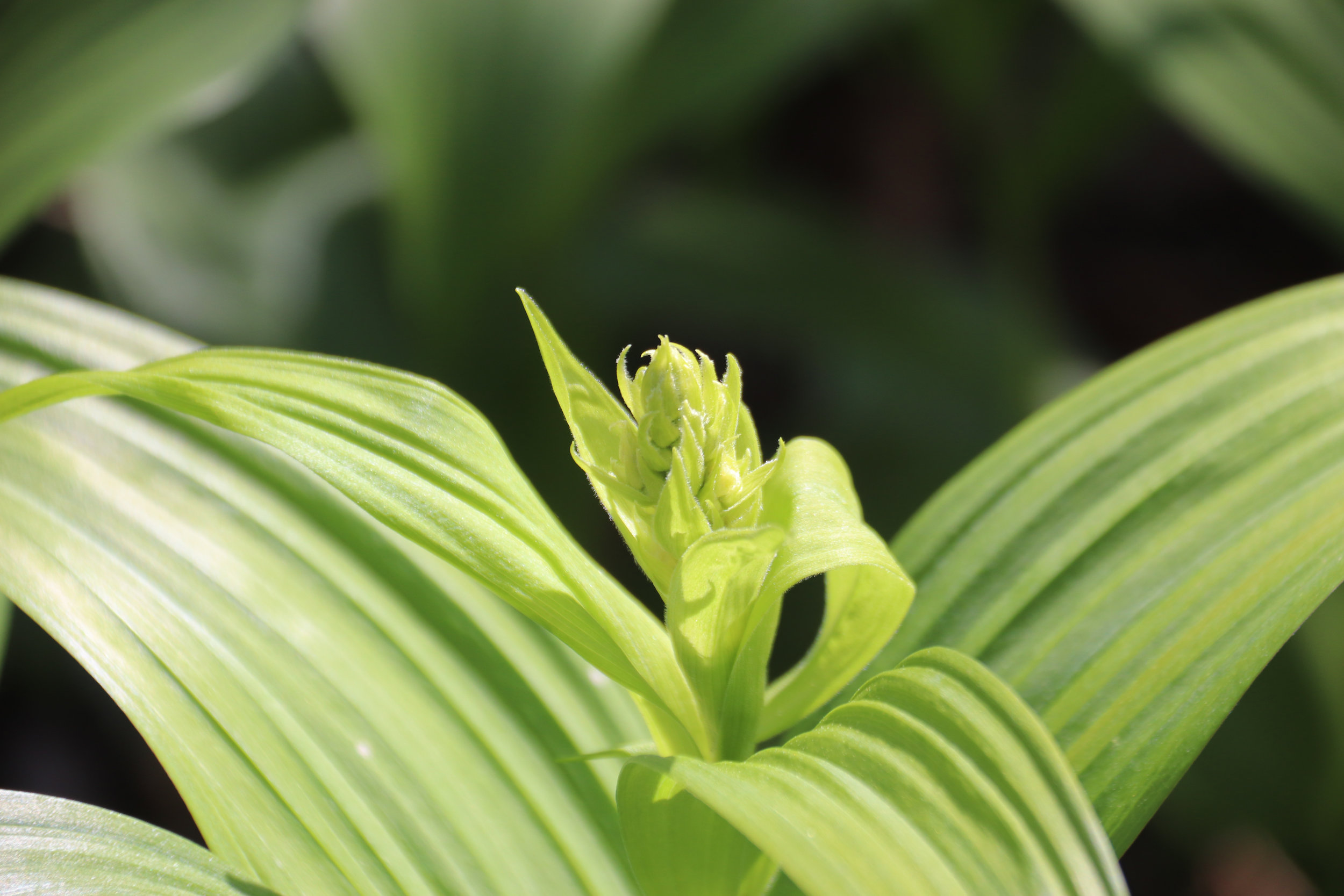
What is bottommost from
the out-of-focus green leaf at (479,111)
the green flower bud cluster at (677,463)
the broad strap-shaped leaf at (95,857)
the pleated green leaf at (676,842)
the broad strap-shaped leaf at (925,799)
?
the pleated green leaf at (676,842)

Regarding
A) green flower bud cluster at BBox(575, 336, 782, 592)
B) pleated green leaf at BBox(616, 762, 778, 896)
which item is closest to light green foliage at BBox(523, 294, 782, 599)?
green flower bud cluster at BBox(575, 336, 782, 592)

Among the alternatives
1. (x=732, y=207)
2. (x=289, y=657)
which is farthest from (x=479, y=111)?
(x=289, y=657)

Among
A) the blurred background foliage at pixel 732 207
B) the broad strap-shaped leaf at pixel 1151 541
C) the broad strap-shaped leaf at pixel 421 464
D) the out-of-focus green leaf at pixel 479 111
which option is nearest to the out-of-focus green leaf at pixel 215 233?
the blurred background foliage at pixel 732 207

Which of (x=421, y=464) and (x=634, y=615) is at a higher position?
(x=421, y=464)

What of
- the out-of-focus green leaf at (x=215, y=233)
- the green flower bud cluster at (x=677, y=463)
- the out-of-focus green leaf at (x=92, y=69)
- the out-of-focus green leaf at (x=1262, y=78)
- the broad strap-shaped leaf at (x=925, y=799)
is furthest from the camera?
the out-of-focus green leaf at (x=215, y=233)

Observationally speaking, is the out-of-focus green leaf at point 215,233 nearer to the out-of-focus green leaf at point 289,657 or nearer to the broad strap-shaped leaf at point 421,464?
the out-of-focus green leaf at point 289,657

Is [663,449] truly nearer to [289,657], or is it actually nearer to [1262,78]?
[289,657]

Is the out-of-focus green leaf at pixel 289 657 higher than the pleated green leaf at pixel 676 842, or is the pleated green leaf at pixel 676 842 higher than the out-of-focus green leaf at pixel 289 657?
the out-of-focus green leaf at pixel 289 657
